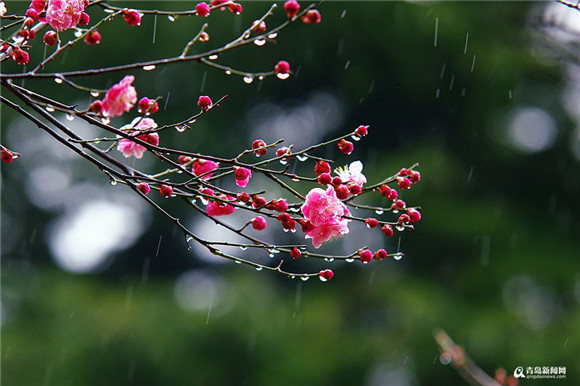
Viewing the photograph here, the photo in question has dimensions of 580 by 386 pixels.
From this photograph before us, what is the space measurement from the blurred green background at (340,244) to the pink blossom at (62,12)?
440 cm

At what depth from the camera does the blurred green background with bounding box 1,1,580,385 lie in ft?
18.0

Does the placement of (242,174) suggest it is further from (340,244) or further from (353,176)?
(340,244)

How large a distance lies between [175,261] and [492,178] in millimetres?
3633

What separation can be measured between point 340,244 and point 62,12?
5647 mm

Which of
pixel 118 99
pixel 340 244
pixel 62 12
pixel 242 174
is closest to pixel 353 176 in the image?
pixel 242 174

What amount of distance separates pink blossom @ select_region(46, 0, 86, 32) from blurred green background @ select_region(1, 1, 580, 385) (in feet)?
14.4

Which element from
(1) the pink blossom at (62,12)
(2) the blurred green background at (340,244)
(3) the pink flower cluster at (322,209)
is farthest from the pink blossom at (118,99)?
(2) the blurred green background at (340,244)

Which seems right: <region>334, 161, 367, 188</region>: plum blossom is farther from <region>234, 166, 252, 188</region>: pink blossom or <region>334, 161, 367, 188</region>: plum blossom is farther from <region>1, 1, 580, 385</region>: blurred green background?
<region>1, 1, 580, 385</region>: blurred green background

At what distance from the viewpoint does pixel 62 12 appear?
125 cm

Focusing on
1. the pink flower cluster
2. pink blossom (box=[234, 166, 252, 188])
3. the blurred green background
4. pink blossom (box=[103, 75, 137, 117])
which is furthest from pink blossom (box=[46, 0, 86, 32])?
the blurred green background

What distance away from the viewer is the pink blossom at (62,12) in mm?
1245

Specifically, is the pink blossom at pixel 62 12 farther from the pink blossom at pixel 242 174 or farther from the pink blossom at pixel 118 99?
the pink blossom at pixel 242 174

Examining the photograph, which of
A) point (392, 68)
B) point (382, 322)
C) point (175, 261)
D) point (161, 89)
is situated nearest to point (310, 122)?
point (392, 68)

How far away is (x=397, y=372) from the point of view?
548 centimetres
